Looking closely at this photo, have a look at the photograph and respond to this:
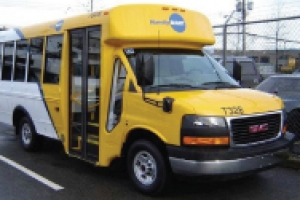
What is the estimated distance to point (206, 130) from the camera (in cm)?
489

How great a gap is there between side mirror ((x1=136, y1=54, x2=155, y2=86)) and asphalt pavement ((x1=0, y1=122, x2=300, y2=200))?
1.57m

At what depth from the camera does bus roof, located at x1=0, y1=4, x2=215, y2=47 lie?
5.85m

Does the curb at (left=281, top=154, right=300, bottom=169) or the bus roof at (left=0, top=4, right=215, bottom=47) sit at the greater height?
the bus roof at (left=0, top=4, right=215, bottom=47)

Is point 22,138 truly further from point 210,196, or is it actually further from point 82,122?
point 210,196

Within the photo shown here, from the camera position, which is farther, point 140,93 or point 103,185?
point 103,185

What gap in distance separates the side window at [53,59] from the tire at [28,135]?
1252mm

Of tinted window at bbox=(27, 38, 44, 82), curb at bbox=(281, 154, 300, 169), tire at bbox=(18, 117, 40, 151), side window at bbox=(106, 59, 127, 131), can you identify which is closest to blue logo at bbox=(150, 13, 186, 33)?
side window at bbox=(106, 59, 127, 131)

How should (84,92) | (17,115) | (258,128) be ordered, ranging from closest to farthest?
(258,128), (84,92), (17,115)

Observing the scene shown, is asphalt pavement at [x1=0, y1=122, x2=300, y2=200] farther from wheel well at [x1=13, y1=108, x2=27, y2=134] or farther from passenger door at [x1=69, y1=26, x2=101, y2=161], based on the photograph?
wheel well at [x1=13, y1=108, x2=27, y2=134]

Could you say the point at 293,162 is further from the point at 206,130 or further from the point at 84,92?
the point at 84,92

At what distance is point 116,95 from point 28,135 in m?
3.28

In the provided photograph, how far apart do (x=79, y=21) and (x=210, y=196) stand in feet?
11.3

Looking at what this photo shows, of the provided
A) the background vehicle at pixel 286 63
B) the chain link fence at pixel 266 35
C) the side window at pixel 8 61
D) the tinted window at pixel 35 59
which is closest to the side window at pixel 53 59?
the tinted window at pixel 35 59

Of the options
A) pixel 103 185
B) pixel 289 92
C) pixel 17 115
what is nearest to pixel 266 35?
pixel 289 92
